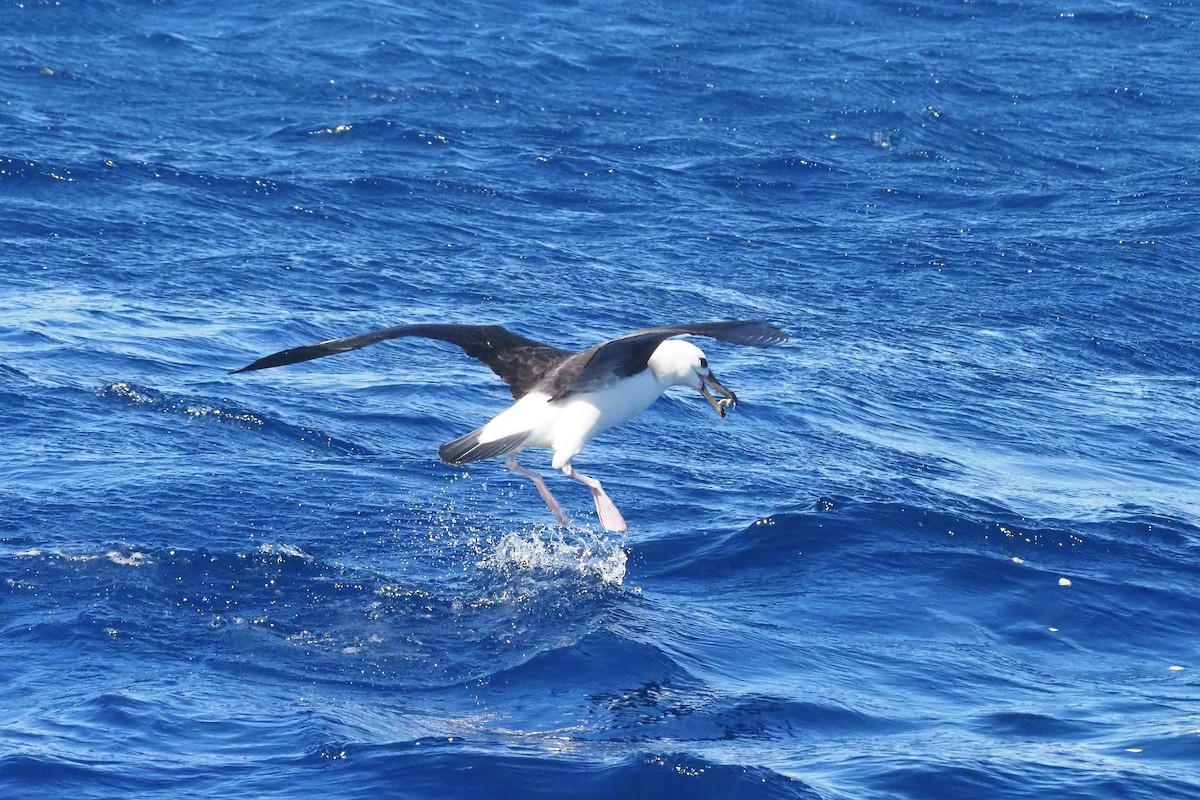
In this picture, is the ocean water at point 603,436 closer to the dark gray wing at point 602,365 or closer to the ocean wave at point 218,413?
the ocean wave at point 218,413

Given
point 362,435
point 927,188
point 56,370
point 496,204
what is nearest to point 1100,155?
point 927,188

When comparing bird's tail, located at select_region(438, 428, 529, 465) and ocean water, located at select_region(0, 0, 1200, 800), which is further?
bird's tail, located at select_region(438, 428, 529, 465)

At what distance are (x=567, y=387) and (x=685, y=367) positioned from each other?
2.86 ft

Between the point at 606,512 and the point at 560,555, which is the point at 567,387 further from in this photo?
the point at 560,555

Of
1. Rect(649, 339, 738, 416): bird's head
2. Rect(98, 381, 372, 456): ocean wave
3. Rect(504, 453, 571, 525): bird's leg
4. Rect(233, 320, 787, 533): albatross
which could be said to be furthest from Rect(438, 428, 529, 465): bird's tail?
Rect(98, 381, 372, 456): ocean wave

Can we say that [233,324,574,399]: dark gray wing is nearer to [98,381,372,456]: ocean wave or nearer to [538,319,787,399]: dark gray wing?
[538,319,787,399]: dark gray wing

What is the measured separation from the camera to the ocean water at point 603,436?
28.8 ft

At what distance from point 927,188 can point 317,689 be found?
544 inches

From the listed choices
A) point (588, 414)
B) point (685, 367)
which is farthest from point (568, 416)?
point (685, 367)

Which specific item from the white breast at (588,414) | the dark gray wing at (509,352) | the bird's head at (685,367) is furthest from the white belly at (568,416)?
the dark gray wing at (509,352)

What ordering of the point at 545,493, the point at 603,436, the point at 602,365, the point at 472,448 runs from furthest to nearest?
the point at 603,436, the point at 545,493, the point at 602,365, the point at 472,448

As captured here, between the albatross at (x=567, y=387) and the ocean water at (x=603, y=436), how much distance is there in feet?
2.39

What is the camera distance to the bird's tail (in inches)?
400

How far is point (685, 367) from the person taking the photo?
11.1 m
